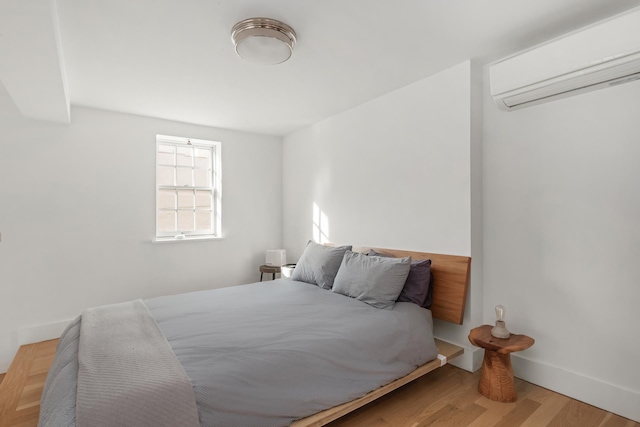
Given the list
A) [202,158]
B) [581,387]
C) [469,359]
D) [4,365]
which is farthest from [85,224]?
[581,387]

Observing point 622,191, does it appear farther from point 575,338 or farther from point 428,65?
point 428,65

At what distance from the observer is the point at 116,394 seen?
133 centimetres

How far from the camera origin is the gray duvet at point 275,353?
4.93ft

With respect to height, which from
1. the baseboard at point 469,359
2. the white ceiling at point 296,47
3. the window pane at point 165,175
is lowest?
the baseboard at point 469,359

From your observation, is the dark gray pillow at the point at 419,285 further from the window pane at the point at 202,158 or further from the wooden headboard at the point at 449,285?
the window pane at the point at 202,158

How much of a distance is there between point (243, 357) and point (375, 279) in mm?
1234

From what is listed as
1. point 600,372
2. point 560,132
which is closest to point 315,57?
point 560,132

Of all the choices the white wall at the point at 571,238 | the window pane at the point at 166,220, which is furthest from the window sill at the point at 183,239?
the white wall at the point at 571,238

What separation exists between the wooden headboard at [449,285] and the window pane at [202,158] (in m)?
3.16

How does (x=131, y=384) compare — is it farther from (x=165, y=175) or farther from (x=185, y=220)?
(x=165, y=175)

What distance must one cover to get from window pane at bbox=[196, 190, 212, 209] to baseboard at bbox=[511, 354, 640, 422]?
382 cm

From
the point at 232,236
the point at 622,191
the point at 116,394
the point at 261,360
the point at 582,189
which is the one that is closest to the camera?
the point at 116,394

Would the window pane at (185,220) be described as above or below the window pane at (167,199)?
below

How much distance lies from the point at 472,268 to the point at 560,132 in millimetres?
1159
